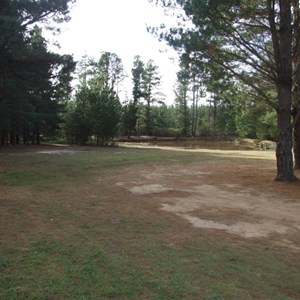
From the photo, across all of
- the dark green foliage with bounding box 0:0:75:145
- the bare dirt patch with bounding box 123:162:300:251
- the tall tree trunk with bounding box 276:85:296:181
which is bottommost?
the bare dirt patch with bounding box 123:162:300:251

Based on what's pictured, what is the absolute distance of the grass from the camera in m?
3.61

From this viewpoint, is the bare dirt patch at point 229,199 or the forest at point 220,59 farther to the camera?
the forest at point 220,59

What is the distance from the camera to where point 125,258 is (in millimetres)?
4480

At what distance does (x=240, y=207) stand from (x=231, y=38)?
19.8 feet

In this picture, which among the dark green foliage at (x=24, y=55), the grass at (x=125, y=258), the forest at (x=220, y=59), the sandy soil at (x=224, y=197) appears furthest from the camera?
the dark green foliage at (x=24, y=55)

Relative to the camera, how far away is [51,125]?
32750 millimetres

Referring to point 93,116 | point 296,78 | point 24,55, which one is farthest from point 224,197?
point 93,116

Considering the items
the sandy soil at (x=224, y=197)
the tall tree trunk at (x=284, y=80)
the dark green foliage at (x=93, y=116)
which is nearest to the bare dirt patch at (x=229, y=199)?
the sandy soil at (x=224, y=197)

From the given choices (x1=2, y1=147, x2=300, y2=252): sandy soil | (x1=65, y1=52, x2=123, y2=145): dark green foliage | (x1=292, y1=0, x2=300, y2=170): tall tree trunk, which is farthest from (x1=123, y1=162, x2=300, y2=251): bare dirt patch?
(x1=65, y1=52, x2=123, y2=145): dark green foliage

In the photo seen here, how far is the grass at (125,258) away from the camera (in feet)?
11.9

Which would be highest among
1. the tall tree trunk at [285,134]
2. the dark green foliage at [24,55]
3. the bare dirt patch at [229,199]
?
the dark green foliage at [24,55]

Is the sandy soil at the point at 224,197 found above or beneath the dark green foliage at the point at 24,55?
beneath

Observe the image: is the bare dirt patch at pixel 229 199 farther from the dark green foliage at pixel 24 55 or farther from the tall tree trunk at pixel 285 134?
the dark green foliage at pixel 24 55

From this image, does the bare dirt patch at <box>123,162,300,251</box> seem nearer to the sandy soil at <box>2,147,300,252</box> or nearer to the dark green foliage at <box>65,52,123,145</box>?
the sandy soil at <box>2,147,300,252</box>
